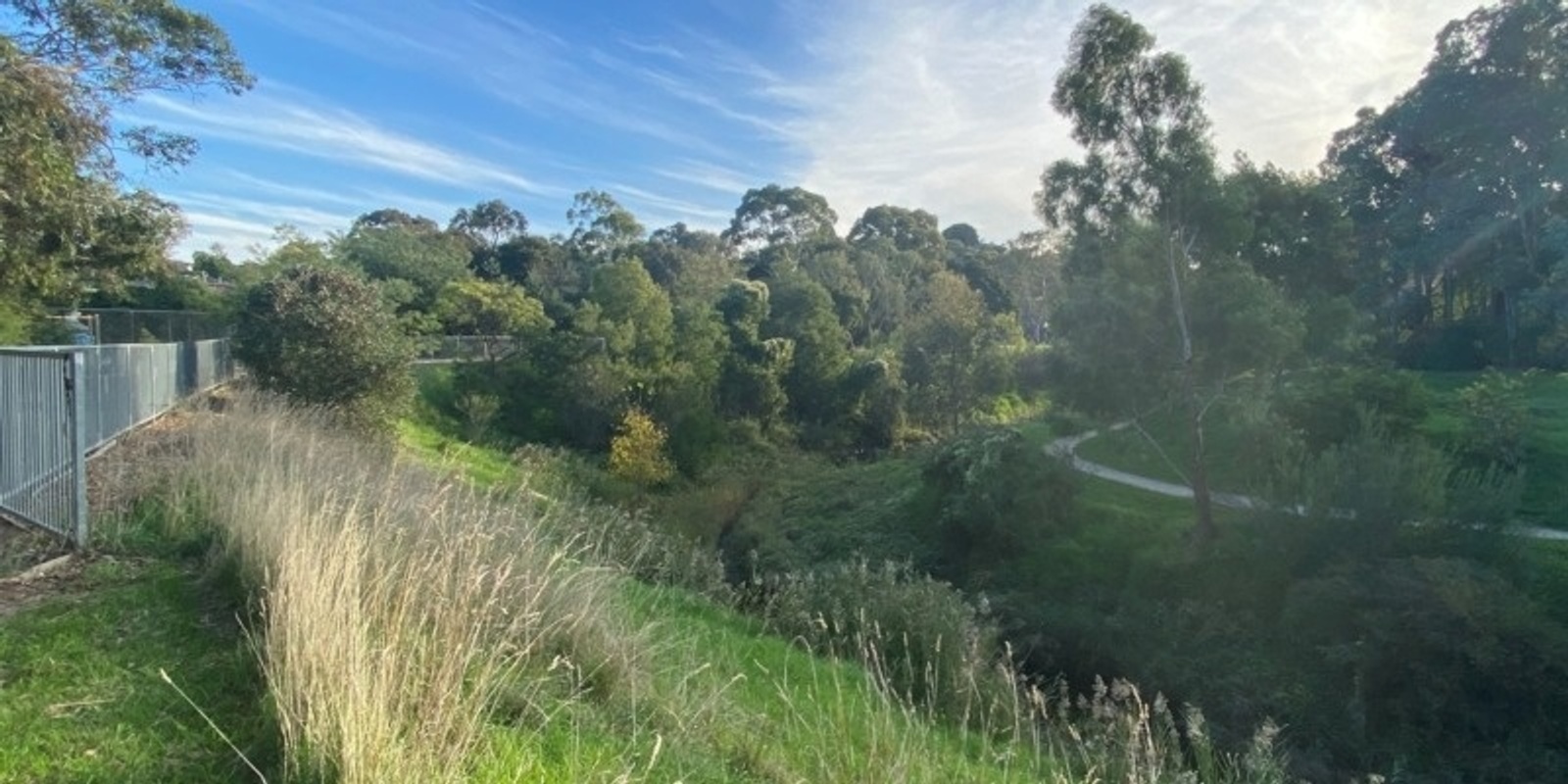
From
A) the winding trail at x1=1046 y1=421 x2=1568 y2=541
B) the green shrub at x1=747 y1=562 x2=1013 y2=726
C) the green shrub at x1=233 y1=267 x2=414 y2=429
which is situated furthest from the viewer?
the green shrub at x1=233 y1=267 x2=414 y2=429

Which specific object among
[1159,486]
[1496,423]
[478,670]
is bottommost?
[1159,486]

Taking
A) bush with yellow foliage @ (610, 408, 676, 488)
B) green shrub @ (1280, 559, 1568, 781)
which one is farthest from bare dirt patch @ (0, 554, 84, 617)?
bush with yellow foliage @ (610, 408, 676, 488)

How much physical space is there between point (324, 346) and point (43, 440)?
10913 millimetres

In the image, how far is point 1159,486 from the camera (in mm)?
23219

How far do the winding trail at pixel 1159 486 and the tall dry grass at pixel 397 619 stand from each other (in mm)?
14984

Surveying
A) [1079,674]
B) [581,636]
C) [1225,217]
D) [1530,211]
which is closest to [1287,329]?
[1225,217]

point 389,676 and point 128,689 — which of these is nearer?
point 389,676

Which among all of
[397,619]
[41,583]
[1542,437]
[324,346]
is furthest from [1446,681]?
[324,346]

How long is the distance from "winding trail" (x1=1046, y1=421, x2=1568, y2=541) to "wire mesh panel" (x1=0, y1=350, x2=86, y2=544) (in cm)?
1658

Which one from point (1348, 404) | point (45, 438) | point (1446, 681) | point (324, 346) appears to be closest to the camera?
point (45, 438)

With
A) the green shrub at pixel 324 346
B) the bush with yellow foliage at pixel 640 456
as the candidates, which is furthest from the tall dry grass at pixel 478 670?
the bush with yellow foliage at pixel 640 456

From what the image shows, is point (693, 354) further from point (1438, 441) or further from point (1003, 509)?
point (1438, 441)

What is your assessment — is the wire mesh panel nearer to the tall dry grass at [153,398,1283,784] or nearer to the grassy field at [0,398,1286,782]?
the grassy field at [0,398,1286,782]

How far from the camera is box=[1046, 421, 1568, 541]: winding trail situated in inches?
634
